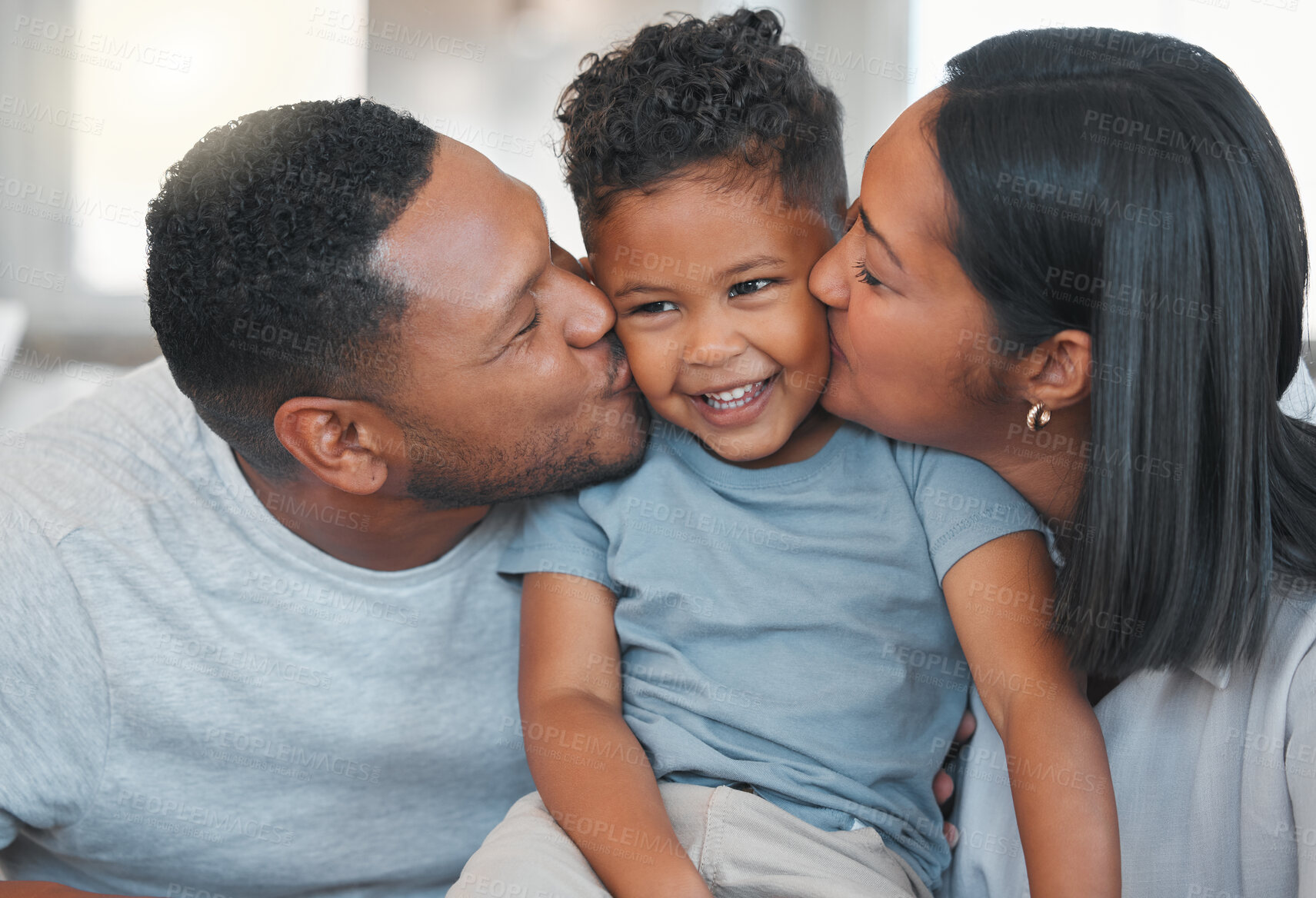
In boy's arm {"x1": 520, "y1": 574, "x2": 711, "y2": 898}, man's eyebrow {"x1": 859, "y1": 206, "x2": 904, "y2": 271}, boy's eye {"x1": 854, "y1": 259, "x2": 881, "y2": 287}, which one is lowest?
boy's arm {"x1": 520, "y1": 574, "x2": 711, "y2": 898}

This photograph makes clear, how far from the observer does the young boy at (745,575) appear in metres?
1.24

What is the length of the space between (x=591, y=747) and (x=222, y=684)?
1.84 feet

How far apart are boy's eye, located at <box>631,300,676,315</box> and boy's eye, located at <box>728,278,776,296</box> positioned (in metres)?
0.08

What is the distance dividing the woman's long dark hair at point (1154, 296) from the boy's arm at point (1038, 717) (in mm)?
65

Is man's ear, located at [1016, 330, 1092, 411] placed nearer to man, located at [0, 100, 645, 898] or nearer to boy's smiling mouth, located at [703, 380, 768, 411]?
boy's smiling mouth, located at [703, 380, 768, 411]

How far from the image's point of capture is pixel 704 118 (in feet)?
4.24

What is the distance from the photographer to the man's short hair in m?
1.27

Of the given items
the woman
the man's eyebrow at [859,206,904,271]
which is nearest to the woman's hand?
the woman

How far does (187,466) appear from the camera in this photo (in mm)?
1535

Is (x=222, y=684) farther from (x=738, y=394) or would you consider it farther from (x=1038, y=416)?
(x=1038, y=416)

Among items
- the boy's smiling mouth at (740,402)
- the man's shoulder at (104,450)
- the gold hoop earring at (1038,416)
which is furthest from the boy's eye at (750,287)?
the man's shoulder at (104,450)

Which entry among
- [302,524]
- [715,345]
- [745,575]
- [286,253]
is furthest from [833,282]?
[302,524]

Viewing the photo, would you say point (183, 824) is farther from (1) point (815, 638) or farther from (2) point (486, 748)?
(1) point (815, 638)

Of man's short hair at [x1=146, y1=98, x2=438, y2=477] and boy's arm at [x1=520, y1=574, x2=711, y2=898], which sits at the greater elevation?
man's short hair at [x1=146, y1=98, x2=438, y2=477]
